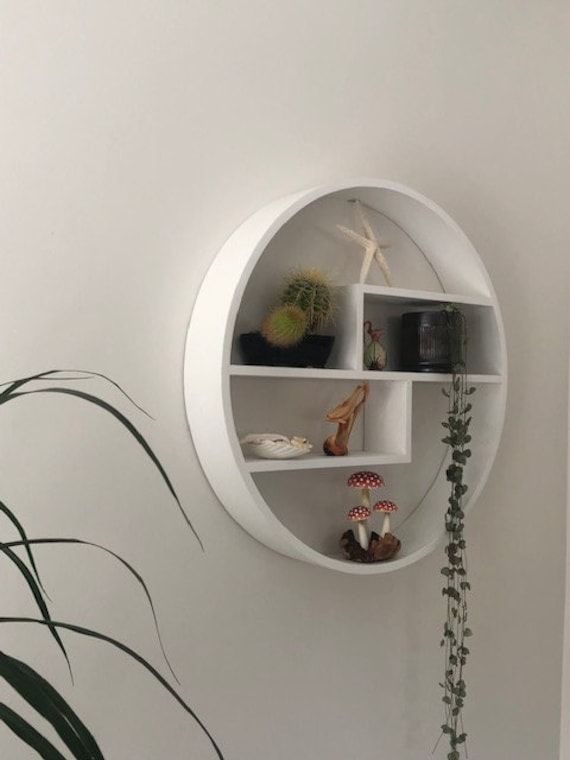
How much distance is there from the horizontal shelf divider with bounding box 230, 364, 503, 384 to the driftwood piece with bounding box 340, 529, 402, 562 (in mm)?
289

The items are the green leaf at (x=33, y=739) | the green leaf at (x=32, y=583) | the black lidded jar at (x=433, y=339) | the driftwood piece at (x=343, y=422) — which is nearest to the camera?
the green leaf at (x=33, y=739)

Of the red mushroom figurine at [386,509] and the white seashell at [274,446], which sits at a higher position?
the white seashell at [274,446]

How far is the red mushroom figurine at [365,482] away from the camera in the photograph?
5.08ft

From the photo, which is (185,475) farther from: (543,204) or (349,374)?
(543,204)

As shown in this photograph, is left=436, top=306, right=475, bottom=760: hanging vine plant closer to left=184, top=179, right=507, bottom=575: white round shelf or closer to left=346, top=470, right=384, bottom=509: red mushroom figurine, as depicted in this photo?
left=184, top=179, right=507, bottom=575: white round shelf

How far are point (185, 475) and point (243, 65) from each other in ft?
2.33

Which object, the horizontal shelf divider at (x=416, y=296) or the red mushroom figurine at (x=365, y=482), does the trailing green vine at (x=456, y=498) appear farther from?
the red mushroom figurine at (x=365, y=482)

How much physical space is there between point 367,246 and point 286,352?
284mm

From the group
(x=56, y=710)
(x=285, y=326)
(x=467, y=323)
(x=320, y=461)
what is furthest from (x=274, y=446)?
(x=56, y=710)

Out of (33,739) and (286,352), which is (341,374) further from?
(33,739)

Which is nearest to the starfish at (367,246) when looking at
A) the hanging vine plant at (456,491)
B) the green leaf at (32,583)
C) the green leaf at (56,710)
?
the hanging vine plant at (456,491)

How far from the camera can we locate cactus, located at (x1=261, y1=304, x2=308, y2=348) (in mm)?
1411

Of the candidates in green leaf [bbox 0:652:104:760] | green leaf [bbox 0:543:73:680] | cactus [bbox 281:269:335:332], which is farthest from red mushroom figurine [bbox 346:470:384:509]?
green leaf [bbox 0:652:104:760]

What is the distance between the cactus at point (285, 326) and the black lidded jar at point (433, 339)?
29 cm
